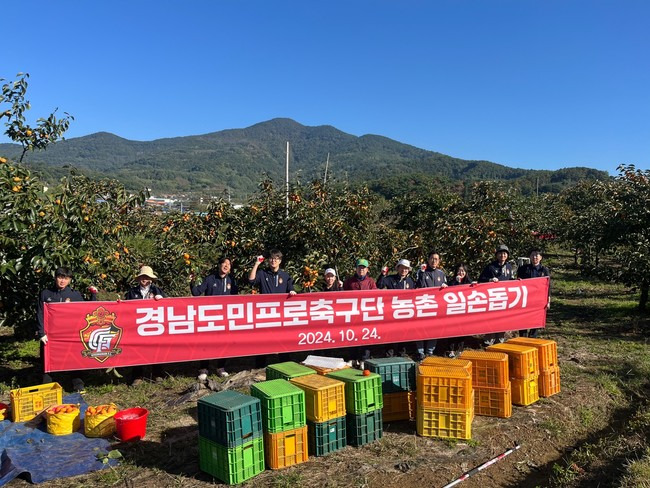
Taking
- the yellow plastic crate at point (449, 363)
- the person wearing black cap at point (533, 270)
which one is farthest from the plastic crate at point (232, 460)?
the person wearing black cap at point (533, 270)

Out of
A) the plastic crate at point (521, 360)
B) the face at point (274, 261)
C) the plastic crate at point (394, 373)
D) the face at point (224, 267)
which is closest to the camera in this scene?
the plastic crate at point (394, 373)

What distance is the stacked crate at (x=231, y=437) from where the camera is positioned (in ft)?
14.9

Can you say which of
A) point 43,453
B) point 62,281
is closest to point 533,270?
point 62,281

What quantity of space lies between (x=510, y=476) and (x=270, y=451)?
252cm

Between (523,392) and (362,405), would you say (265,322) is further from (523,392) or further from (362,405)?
(523,392)

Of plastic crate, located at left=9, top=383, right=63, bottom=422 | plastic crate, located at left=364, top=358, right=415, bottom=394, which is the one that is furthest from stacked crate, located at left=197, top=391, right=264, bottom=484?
plastic crate, located at left=9, top=383, right=63, bottom=422

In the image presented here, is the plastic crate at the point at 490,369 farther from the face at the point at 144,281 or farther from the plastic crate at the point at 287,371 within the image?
the face at the point at 144,281

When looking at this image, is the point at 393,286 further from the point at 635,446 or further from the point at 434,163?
the point at 434,163

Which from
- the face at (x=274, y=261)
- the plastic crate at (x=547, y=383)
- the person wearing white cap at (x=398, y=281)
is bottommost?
the plastic crate at (x=547, y=383)

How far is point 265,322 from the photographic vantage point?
7.63 metres

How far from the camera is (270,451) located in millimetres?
4875

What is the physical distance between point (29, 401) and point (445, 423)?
5.08m

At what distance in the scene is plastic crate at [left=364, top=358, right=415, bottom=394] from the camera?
6.00m

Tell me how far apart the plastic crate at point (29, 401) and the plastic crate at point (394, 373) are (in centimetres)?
410
